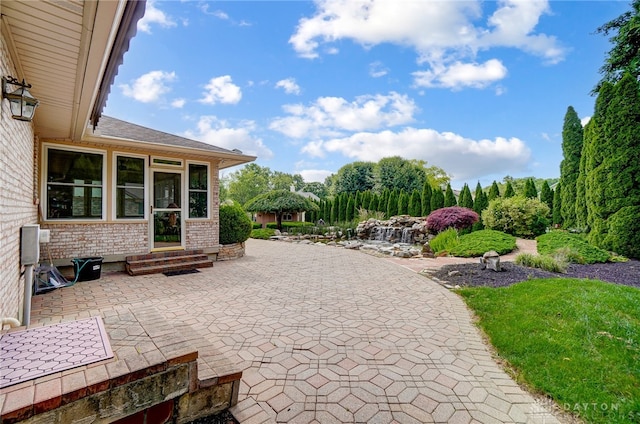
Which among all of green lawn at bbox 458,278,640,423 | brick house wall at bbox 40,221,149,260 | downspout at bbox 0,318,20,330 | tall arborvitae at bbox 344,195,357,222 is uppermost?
tall arborvitae at bbox 344,195,357,222

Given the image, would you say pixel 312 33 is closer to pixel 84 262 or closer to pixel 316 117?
pixel 84 262

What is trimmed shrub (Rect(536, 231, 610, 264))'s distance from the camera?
7.32 meters

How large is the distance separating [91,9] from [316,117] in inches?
667

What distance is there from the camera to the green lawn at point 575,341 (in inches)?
89.5

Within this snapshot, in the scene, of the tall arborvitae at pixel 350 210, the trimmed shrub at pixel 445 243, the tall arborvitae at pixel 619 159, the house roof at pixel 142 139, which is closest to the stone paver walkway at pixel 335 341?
the house roof at pixel 142 139

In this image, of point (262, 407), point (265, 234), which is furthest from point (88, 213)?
point (265, 234)

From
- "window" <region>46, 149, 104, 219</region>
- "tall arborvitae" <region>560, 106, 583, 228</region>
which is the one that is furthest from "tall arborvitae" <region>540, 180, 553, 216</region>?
"window" <region>46, 149, 104, 219</region>

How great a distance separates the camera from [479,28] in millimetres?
8188

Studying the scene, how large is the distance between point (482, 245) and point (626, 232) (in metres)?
3.50

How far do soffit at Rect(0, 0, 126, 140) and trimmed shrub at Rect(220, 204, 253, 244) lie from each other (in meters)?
5.23

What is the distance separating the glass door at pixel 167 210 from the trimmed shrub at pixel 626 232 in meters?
12.0

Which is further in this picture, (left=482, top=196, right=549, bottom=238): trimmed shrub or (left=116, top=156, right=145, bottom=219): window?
(left=482, top=196, right=549, bottom=238): trimmed shrub

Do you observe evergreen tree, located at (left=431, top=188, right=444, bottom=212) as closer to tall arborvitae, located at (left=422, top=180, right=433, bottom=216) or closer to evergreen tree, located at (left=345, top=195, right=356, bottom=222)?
tall arborvitae, located at (left=422, top=180, right=433, bottom=216)

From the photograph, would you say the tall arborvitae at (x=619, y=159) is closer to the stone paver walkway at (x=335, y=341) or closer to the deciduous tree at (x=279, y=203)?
the stone paver walkway at (x=335, y=341)
